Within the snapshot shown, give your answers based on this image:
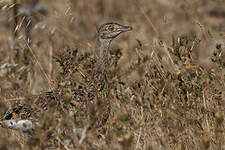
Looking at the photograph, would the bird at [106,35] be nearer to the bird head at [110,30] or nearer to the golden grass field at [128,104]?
the bird head at [110,30]

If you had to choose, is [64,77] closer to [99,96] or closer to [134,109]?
[99,96]

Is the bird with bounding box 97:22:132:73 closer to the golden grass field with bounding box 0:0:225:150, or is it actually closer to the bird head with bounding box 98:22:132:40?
the bird head with bounding box 98:22:132:40

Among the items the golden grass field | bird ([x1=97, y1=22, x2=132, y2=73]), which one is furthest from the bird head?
the golden grass field

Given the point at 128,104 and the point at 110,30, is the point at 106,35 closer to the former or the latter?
the point at 110,30

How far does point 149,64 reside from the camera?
3.54 metres

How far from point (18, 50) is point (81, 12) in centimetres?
399

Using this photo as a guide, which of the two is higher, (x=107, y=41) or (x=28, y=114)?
(x=107, y=41)

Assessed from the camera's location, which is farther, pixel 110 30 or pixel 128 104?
pixel 110 30

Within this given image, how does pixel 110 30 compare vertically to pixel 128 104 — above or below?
above

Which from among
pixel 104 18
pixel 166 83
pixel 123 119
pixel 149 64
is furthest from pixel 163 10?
pixel 123 119

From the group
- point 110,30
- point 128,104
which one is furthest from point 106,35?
point 128,104

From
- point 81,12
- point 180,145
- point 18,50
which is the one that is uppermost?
point 81,12

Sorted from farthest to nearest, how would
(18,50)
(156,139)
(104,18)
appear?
(104,18), (18,50), (156,139)

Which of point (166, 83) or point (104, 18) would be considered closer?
point (166, 83)
